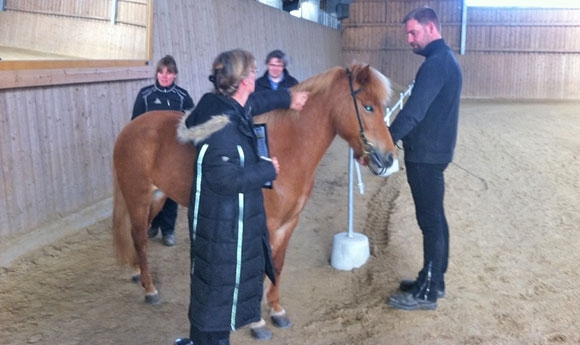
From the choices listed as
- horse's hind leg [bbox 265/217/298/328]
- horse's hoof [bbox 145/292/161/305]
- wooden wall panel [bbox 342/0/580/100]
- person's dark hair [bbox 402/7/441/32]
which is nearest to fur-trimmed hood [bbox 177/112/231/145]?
horse's hind leg [bbox 265/217/298/328]

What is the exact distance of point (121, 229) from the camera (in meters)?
3.80

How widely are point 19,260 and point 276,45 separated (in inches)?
313

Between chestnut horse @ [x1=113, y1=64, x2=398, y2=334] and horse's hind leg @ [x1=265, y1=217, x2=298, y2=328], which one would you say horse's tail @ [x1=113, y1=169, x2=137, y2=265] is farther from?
horse's hind leg @ [x1=265, y1=217, x2=298, y2=328]

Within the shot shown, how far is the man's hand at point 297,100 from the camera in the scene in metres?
2.91

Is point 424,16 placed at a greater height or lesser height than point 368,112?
greater

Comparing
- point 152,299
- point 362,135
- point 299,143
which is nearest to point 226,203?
point 299,143

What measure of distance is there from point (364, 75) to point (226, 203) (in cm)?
111

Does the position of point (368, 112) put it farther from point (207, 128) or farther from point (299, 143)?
point (207, 128)

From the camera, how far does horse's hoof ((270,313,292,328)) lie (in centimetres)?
329

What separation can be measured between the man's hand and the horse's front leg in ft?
4.70

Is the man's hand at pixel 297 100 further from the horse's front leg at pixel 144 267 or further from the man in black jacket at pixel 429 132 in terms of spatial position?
the horse's front leg at pixel 144 267

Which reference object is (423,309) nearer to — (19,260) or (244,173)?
(244,173)

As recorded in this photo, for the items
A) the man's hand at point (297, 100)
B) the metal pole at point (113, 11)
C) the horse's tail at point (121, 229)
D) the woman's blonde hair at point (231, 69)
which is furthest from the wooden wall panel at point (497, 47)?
the woman's blonde hair at point (231, 69)

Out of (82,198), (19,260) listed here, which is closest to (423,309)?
(19,260)
